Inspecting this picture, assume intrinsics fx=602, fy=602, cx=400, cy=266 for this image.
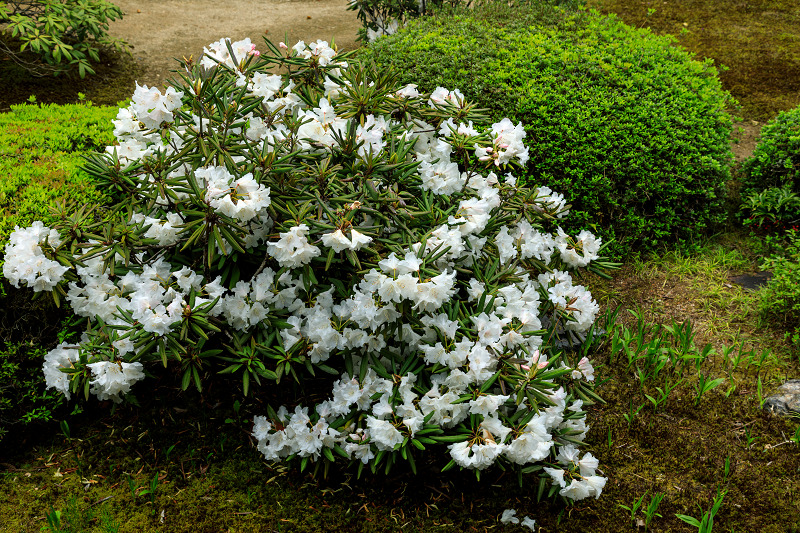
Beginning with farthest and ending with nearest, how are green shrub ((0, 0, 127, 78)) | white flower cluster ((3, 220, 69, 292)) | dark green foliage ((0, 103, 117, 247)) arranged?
green shrub ((0, 0, 127, 78)) < dark green foliage ((0, 103, 117, 247)) < white flower cluster ((3, 220, 69, 292))

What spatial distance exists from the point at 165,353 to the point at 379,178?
1.16 m

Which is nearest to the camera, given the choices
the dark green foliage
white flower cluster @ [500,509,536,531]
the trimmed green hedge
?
white flower cluster @ [500,509,536,531]

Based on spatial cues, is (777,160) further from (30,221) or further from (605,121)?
(30,221)

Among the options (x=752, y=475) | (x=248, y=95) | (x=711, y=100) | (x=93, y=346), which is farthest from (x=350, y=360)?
(x=711, y=100)

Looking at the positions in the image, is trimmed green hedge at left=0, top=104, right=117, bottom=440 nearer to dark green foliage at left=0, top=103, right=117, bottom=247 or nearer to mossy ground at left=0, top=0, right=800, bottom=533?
dark green foliage at left=0, top=103, right=117, bottom=247

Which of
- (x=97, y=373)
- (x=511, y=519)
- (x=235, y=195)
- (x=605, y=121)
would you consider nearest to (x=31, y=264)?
(x=97, y=373)

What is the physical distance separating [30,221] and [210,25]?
20.4ft

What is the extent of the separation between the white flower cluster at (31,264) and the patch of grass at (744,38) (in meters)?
5.73

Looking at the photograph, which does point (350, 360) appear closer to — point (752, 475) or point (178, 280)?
point (178, 280)

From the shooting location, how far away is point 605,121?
4121 millimetres

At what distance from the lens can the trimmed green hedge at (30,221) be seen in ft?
9.00

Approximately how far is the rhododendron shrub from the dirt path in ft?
14.8

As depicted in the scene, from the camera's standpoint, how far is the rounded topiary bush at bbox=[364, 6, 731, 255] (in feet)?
13.3

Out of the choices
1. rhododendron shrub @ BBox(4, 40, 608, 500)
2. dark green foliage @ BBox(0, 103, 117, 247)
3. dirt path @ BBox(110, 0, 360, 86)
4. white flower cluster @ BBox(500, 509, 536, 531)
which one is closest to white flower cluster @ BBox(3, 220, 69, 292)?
rhododendron shrub @ BBox(4, 40, 608, 500)
